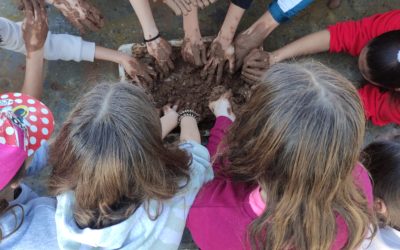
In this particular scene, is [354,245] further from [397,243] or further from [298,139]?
[298,139]

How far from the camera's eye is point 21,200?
1.12 metres

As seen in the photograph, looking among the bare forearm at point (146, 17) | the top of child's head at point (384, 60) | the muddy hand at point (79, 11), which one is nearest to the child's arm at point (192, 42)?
the bare forearm at point (146, 17)

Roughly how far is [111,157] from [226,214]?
336 mm

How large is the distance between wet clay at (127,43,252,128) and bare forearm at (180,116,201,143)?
81 mm

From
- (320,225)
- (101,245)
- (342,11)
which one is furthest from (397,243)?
(342,11)

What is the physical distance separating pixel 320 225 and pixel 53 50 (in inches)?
43.3

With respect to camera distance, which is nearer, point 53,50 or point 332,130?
point 332,130

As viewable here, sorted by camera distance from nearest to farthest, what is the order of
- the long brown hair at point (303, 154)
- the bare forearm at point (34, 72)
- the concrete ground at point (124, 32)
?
1. the long brown hair at point (303, 154)
2. the bare forearm at point (34, 72)
3. the concrete ground at point (124, 32)

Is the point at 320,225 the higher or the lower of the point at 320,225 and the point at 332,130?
the lower

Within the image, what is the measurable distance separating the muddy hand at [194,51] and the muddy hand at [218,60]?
26 millimetres

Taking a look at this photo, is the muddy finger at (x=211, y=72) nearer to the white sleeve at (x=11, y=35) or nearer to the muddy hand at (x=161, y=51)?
the muddy hand at (x=161, y=51)

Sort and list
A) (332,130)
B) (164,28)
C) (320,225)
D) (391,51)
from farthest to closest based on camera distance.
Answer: (164,28) < (391,51) < (320,225) < (332,130)

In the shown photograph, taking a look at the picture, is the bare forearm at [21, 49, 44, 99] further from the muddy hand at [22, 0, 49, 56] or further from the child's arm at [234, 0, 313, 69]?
the child's arm at [234, 0, 313, 69]

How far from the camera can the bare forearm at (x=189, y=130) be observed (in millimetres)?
1294
